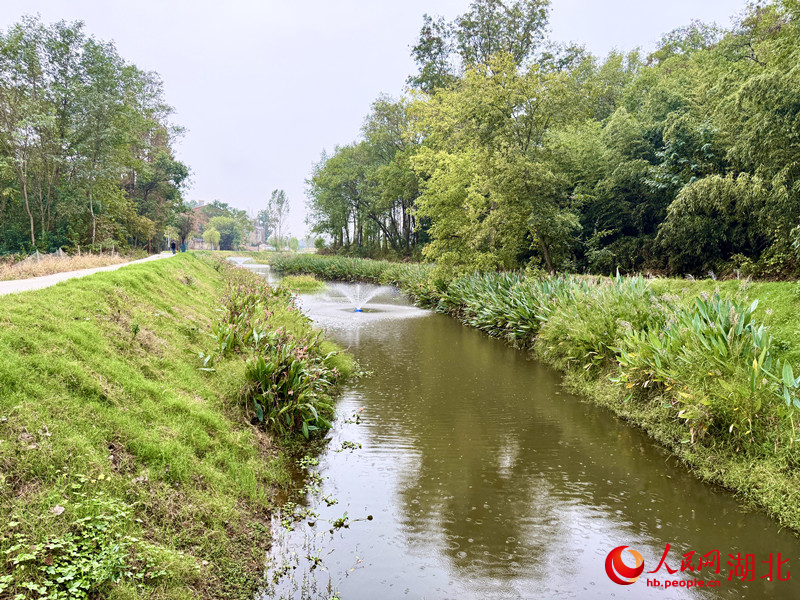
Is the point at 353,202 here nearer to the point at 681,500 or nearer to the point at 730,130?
the point at 730,130

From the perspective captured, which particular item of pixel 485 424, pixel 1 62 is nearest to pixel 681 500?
pixel 485 424

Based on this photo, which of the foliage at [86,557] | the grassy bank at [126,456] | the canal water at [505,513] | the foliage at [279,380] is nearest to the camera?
the foliage at [86,557]

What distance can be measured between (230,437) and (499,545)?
2740 mm

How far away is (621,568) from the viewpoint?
3371 millimetres

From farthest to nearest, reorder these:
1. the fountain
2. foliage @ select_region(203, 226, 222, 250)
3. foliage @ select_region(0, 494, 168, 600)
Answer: foliage @ select_region(203, 226, 222, 250), the fountain, foliage @ select_region(0, 494, 168, 600)

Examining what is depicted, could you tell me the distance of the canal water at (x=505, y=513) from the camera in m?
3.18

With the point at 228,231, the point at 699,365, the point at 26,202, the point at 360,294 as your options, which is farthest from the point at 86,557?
the point at 228,231

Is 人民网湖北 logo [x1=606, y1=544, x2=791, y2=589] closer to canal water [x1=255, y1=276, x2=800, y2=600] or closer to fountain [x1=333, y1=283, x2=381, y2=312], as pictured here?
canal water [x1=255, y1=276, x2=800, y2=600]

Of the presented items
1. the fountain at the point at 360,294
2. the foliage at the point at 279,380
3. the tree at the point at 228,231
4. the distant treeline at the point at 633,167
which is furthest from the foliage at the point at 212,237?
the foliage at the point at 279,380

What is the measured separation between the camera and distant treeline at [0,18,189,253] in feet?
73.3

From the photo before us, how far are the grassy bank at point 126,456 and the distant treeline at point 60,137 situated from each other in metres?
23.2

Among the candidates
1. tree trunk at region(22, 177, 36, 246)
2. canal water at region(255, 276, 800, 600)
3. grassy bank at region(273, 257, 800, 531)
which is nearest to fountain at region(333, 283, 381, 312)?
grassy bank at region(273, 257, 800, 531)

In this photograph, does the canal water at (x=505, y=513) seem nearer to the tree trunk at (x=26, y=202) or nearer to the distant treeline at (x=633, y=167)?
the distant treeline at (x=633, y=167)

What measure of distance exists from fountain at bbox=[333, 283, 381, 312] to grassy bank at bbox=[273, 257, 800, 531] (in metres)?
10.2
